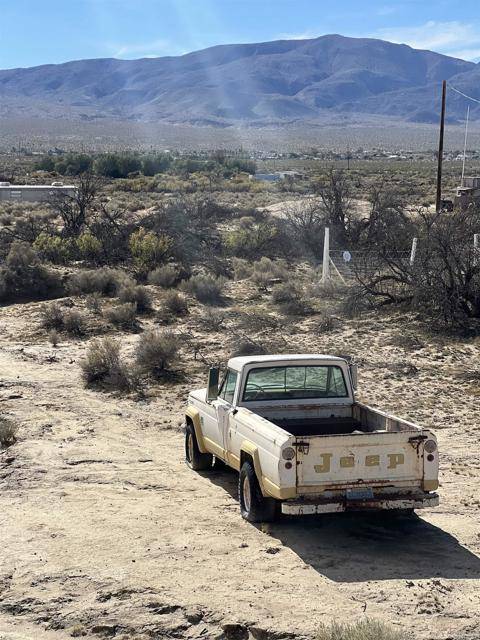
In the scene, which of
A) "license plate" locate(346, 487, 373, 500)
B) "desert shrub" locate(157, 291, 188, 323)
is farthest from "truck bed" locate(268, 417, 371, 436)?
"desert shrub" locate(157, 291, 188, 323)

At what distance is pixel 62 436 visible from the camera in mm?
12727

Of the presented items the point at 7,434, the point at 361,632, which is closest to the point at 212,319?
the point at 7,434

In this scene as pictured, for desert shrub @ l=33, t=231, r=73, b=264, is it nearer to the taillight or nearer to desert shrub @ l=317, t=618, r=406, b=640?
the taillight

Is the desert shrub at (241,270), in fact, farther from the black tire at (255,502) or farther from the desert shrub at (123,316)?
the black tire at (255,502)

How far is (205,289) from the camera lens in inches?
932

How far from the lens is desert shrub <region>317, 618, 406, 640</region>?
20.6 feet

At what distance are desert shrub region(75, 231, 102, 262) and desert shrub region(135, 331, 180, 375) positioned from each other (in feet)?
40.6

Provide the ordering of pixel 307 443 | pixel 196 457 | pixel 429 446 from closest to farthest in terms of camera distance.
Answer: pixel 307 443
pixel 429 446
pixel 196 457

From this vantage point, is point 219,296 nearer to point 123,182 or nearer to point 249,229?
point 249,229

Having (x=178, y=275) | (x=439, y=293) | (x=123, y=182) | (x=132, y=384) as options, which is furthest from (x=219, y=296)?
(x=123, y=182)

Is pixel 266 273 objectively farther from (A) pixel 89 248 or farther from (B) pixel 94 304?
(B) pixel 94 304

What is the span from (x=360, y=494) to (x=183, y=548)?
5.38ft

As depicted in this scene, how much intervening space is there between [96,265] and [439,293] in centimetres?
1198

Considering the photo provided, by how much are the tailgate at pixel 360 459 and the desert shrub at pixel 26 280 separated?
666 inches
